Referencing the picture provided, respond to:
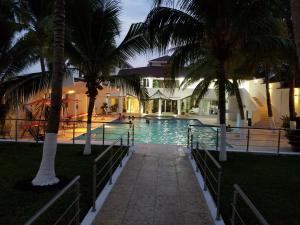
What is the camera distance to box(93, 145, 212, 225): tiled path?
5.11m

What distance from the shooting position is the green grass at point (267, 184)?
5457mm

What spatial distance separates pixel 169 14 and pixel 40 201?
562 cm

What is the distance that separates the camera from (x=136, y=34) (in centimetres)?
908

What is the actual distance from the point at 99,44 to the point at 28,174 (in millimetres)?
4299

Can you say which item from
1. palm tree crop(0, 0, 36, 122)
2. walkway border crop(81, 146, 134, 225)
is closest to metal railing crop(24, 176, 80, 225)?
walkway border crop(81, 146, 134, 225)

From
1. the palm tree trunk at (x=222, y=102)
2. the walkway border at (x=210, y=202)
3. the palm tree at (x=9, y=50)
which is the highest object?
the palm tree at (x=9, y=50)

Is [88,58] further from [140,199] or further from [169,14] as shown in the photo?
[140,199]

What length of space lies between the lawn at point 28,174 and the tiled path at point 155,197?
612 millimetres

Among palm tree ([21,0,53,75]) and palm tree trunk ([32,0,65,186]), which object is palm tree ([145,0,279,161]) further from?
palm tree ([21,0,53,75])

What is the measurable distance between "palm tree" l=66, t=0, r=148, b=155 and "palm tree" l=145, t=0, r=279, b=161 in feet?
3.30

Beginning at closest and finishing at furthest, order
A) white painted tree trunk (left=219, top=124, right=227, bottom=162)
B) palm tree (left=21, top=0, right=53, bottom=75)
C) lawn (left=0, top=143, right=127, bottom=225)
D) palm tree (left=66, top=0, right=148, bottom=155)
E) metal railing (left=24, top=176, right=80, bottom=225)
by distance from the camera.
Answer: metal railing (left=24, top=176, right=80, bottom=225) → lawn (left=0, top=143, right=127, bottom=225) → palm tree (left=66, top=0, right=148, bottom=155) → palm tree (left=21, top=0, right=53, bottom=75) → white painted tree trunk (left=219, top=124, right=227, bottom=162)

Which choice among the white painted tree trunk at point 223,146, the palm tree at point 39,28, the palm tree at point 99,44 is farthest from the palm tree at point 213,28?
the palm tree at point 39,28

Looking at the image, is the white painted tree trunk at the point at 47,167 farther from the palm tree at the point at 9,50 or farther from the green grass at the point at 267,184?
the green grass at the point at 267,184

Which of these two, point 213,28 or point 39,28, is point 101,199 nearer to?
point 213,28
